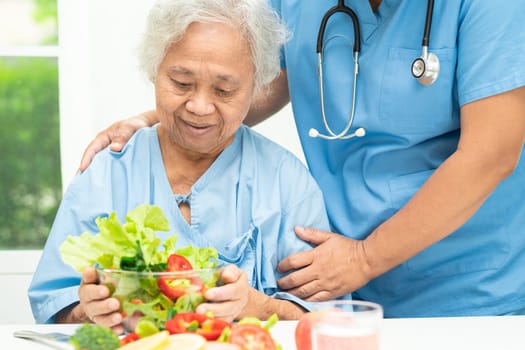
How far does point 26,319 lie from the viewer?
3014 millimetres

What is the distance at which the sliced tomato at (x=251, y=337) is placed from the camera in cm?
95

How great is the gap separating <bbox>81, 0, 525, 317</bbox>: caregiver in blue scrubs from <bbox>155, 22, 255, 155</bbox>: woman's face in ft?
0.66

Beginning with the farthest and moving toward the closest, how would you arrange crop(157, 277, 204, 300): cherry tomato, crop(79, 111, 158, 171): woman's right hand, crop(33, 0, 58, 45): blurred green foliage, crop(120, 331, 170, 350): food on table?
crop(33, 0, 58, 45): blurred green foliage
crop(79, 111, 158, 171): woman's right hand
crop(157, 277, 204, 300): cherry tomato
crop(120, 331, 170, 350): food on table

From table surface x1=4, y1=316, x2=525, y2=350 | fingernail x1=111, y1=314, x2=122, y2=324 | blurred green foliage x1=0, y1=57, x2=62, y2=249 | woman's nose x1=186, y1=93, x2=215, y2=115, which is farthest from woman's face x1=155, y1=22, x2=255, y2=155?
blurred green foliage x1=0, y1=57, x2=62, y2=249

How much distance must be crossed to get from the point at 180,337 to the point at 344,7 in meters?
1.04

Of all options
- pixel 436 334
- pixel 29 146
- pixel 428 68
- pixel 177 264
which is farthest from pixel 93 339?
pixel 29 146

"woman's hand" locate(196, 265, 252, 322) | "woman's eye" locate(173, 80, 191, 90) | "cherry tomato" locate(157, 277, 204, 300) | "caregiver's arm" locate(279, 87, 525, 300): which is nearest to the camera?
"cherry tomato" locate(157, 277, 204, 300)

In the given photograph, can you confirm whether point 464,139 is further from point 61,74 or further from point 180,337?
point 61,74

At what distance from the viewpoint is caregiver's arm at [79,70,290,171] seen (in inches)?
69.2

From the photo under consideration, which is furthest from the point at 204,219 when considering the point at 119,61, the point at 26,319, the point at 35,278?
the point at 26,319

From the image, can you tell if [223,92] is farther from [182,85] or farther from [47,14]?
[47,14]

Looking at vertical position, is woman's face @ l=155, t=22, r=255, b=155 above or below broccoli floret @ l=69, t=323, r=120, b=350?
above

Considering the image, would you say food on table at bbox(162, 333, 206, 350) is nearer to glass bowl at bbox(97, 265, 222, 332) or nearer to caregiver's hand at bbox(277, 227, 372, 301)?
glass bowl at bbox(97, 265, 222, 332)

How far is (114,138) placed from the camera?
179 cm
